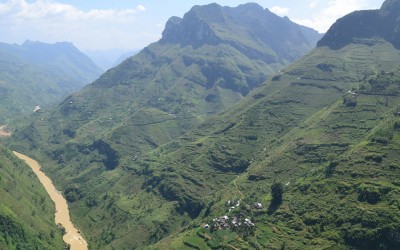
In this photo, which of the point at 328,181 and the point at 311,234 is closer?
the point at 311,234

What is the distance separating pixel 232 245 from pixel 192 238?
63.2 feet

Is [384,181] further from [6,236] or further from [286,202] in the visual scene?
[6,236]

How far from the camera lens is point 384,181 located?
609ft

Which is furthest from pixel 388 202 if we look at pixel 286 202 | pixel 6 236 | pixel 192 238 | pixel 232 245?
pixel 6 236

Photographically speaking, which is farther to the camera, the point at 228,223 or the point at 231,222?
the point at 228,223

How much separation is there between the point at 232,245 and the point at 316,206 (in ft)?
133

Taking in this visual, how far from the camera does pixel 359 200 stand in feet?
591

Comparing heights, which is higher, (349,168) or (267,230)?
(349,168)

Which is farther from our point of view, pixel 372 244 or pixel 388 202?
pixel 388 202

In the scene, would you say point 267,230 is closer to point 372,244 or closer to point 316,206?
point 316,206

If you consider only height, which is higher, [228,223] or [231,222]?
[231,222]

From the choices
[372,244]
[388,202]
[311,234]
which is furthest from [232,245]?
[388,202]

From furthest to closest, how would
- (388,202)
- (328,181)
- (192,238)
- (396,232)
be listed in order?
(328,181), (192,238), (388,202), (396,232)

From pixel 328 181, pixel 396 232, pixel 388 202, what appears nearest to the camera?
pixel 396 232
